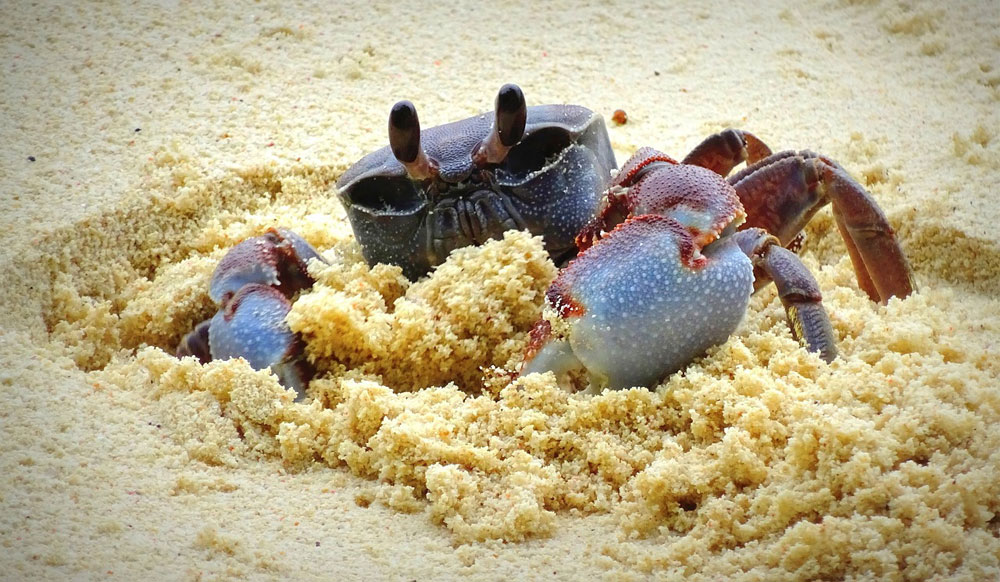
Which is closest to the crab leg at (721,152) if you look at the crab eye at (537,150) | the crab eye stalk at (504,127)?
the crab eye at (537,150)

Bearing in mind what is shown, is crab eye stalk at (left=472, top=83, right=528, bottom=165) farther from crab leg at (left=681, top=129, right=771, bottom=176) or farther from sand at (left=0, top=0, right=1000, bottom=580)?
crab leg at (left=681, top=129, right=771, bottom=176)

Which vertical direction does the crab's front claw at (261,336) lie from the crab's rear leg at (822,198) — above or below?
below

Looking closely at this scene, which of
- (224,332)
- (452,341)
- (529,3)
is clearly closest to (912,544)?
(452,341)

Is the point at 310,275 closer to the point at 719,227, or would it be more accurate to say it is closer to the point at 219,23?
the point at 719,227

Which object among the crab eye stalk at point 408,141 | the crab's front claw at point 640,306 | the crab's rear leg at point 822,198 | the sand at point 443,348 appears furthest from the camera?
the crab's rear leg at point 822,198

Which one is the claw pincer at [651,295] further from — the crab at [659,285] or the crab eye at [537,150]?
the crab eye at [537,150]
